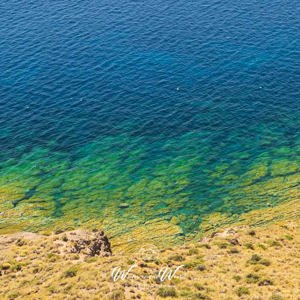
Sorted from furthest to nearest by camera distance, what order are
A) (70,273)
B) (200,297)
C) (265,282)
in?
(70,273) → (265,282) → (200,297)

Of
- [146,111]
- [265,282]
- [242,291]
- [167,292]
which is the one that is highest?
[167,292]

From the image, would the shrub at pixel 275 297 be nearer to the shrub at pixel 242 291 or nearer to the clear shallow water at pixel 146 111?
the shrub at pixel 242 291

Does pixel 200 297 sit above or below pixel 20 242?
above

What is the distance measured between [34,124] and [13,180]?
65.8 ft

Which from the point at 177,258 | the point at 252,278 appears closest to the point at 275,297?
the point at 252,278

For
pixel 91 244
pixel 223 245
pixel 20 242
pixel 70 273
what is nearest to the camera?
pixel 70 273

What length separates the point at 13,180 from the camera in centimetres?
7431

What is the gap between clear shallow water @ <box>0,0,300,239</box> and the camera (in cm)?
6706

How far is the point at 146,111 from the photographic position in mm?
92312

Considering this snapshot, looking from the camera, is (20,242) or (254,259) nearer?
(254,259)

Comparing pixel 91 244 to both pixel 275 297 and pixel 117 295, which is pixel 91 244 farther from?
pixel 275 297

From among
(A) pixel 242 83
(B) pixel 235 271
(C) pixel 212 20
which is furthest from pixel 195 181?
(C) pixel 212 20

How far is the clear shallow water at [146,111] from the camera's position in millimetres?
67062

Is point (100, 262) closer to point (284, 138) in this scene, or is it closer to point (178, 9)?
point (284, 138)
